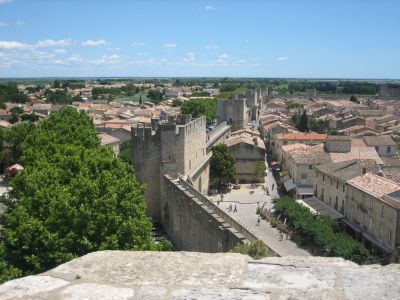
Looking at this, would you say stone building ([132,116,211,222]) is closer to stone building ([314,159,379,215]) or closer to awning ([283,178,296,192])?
stone building ([314,159,379,215])

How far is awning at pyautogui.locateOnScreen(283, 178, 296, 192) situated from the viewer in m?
40.6

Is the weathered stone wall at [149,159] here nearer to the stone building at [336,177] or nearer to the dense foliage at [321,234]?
the dense foliage at [321,234]

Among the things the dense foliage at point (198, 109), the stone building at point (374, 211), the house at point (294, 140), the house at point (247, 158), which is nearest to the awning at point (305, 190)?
the house at point (247, 158)

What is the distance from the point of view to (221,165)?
133ft

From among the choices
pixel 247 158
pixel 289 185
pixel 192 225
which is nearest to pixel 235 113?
pixel 247 158

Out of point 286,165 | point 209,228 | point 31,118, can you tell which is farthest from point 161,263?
point 31,118

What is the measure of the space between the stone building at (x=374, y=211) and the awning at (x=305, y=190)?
303 inches

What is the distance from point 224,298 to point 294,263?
872 mm

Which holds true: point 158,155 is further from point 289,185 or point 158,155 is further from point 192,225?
point 289,185

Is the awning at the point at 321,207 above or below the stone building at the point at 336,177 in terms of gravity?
below

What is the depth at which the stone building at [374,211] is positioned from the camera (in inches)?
993

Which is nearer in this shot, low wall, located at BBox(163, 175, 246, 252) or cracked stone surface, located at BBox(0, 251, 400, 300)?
cracked stone surface, located at BBox(0, 251, 400, 300)

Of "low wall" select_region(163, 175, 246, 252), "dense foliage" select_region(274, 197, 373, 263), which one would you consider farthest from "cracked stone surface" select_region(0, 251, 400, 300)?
"dense foliage" select_region(274, 197, 373, 263)

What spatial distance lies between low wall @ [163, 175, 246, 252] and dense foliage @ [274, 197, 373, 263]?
333 inches
